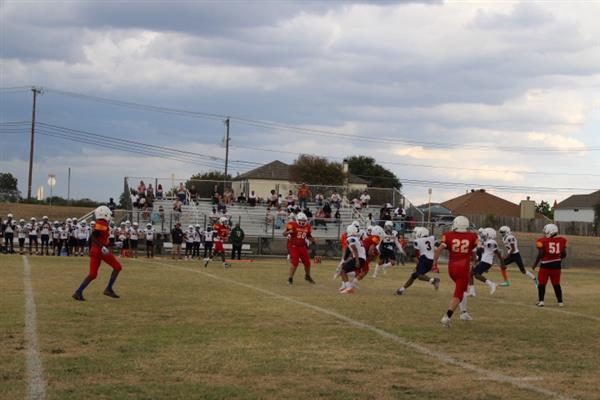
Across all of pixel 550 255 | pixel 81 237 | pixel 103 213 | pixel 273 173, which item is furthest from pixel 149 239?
pixel 273 173

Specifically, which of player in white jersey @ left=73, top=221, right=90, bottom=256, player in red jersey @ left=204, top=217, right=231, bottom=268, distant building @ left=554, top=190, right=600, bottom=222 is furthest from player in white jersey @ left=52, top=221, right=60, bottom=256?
distant building @ left=554, top=190, right=600, bottom=222

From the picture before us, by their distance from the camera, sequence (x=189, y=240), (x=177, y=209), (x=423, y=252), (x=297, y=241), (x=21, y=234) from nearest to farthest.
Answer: (x=423, y=252)
(x=297, y=241)
(x=189, y=240)
(x=21, y=234)
(x=177, y=209)

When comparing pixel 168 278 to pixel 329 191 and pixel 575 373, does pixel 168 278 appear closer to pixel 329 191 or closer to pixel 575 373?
pixel 575 373

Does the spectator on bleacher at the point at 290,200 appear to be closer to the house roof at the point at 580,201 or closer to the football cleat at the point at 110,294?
the football cleat at the point at 110,294

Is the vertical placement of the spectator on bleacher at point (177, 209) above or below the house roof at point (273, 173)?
below

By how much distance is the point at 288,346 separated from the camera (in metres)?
9.66

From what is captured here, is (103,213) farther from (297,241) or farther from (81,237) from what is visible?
(81,237)

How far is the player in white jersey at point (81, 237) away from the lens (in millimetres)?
34188

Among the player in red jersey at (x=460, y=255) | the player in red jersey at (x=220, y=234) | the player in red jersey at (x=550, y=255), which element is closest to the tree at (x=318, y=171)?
the player in red jersey at (x=220, y=234)

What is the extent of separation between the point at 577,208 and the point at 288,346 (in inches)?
3727

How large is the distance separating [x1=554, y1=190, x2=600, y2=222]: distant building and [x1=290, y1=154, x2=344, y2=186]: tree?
102 ft

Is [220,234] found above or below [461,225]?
below

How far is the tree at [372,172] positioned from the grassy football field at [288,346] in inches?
3236

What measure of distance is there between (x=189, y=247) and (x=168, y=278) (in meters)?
14.0
